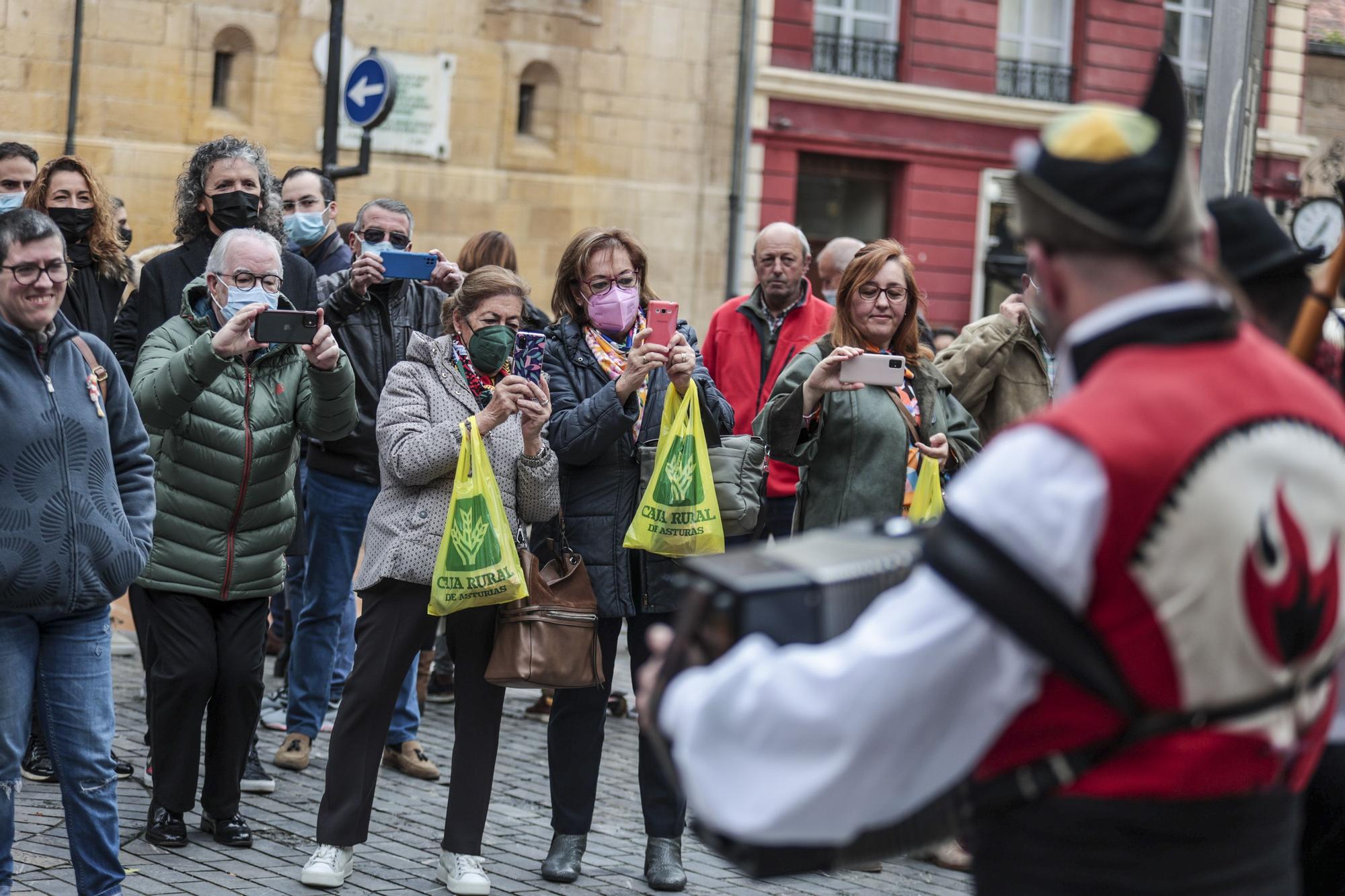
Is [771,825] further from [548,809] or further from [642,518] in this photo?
[548,809]

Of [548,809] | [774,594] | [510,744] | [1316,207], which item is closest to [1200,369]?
[774,594]

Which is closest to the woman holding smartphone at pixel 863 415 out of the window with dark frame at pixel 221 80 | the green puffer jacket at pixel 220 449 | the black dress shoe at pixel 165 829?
the green puffer jacket at pixel 220 449

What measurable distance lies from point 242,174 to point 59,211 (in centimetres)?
81

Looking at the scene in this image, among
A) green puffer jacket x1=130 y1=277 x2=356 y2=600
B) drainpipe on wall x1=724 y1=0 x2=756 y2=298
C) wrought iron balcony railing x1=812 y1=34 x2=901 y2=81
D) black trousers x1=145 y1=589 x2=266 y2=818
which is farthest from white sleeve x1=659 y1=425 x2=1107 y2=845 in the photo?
wrought iron balcony railing x1=812 y1=34 x2=901 y2=81

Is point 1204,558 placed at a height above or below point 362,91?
below

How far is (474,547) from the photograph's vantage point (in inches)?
224

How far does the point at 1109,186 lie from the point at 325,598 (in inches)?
225

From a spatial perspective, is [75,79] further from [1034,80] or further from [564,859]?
[564,859]

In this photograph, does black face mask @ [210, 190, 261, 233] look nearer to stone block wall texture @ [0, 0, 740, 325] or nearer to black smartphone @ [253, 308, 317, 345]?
black smartphone @ [253, 308, 317, 345]

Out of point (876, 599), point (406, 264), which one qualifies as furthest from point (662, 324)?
point (876, 599)

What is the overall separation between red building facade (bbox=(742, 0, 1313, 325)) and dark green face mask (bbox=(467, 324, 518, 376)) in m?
16.3

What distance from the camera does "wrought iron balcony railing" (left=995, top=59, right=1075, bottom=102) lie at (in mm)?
24469

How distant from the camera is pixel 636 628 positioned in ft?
20.4

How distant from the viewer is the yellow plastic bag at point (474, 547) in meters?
5.69
